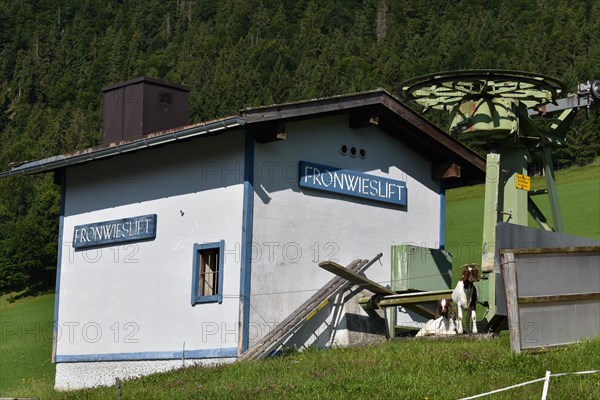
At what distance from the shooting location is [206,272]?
66.6ft

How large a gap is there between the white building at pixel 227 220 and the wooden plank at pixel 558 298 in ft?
21.9

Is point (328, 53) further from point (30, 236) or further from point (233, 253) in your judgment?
point (233, 253)

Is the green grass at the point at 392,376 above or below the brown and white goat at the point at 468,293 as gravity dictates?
below

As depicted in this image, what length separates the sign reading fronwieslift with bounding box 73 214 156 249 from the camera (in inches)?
845

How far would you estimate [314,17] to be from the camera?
173 m

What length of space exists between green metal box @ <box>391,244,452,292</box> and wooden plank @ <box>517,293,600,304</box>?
7463 mm

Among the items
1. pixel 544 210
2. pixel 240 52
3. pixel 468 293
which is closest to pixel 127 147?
pixel 468 293

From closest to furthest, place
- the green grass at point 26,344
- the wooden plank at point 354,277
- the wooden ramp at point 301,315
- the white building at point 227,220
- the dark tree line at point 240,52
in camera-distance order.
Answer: the wooden ramp at point 301,315
the wooden plank at point 354,277
the white building at point 227,220
the green grass at point 26,344
the dark tree line at point 240,52

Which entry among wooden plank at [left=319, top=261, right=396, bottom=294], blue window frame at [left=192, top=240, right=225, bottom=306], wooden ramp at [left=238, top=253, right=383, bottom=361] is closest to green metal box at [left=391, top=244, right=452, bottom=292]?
wooden ramp at [left=238, top=253, right=383, bottom=361]

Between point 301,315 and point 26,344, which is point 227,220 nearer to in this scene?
point 301,315

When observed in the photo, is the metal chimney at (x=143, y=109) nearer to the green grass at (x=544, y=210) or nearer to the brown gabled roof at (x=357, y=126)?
the brown gabled roof at (x=357, y=126)

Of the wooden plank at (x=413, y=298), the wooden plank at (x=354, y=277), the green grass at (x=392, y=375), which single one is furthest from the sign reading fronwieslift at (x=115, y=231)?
the green grass at (x=392, y=375)

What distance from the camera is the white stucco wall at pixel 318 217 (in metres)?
19.8

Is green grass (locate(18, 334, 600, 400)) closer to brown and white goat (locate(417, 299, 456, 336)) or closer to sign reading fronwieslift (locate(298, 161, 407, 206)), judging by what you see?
brown and white goat (locate(417, 299, 456, 336))
